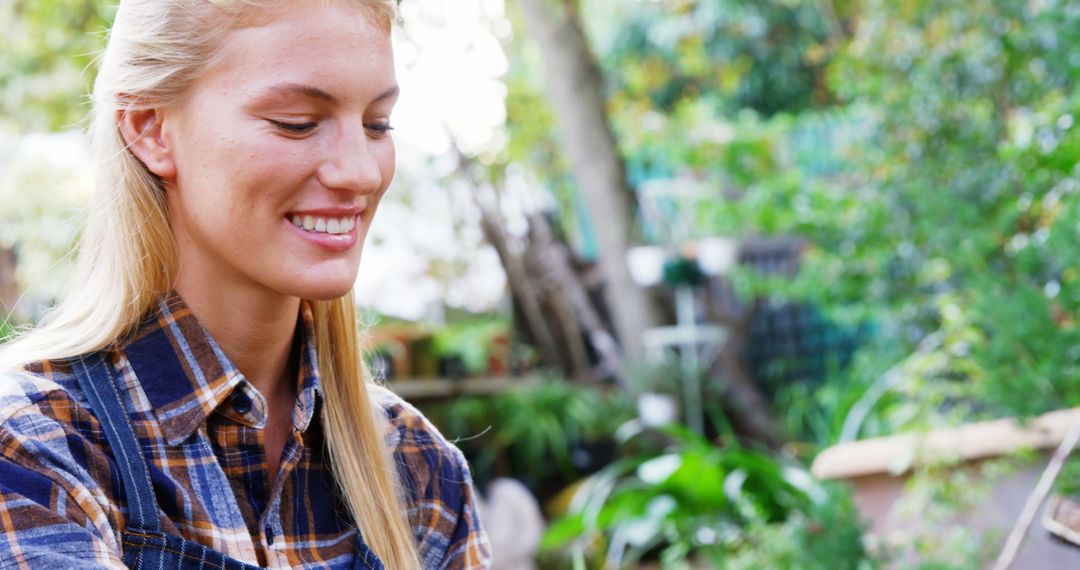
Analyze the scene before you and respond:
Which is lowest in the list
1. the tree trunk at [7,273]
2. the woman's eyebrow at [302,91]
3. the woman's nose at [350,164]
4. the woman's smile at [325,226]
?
the tree trunk at [7,273]

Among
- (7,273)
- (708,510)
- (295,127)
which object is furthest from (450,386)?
(295,127)

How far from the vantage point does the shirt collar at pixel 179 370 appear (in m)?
1.14

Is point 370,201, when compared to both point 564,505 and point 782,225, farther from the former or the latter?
point 564,505

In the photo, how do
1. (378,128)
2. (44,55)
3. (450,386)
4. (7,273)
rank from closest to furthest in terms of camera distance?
(378,128) → (44,55) → (450,386) → (7,273)

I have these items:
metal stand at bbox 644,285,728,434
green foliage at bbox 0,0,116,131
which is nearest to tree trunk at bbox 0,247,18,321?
green foliage at bbox 0,0,116,131

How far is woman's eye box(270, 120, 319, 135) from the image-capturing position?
113cm

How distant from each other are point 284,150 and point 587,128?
197 inches

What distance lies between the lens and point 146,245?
3.91ft

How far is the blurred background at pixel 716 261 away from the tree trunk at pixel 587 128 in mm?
16

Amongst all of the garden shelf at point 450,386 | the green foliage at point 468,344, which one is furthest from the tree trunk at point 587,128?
the garden shelf at point 450,386

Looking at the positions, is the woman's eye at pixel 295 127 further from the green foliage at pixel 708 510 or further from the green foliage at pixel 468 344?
the green foliage at pixel 468 344

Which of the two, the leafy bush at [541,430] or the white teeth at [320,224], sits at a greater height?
the white teeth at [320,224]

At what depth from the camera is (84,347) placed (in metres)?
1.12

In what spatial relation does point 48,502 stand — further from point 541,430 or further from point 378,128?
point 541,430
